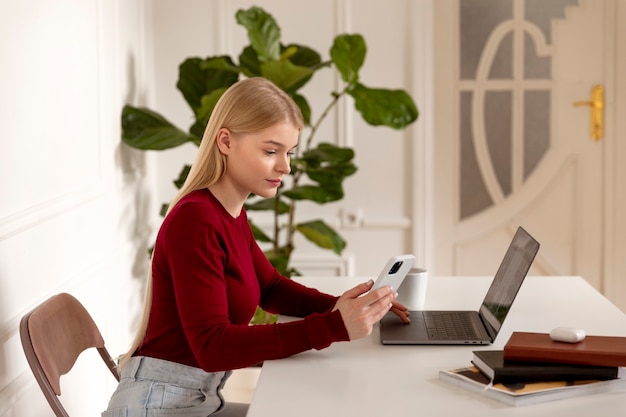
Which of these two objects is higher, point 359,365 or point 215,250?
point 215,250

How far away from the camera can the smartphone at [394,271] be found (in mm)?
1892

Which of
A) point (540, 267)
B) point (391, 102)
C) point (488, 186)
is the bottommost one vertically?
point (540, 267)

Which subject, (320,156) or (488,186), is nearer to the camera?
(320,156)

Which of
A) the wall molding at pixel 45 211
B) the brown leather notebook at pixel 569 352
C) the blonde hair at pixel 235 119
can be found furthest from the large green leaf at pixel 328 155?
the brown leather notebook at pixel 569 352

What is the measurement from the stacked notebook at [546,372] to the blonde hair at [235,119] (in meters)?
0.64

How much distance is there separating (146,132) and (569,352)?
93.1 inches

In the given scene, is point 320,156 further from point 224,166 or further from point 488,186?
point 224,166

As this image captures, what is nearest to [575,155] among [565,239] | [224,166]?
[565,239]

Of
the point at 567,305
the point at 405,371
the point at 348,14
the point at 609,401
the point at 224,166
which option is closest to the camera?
the point at 609,401

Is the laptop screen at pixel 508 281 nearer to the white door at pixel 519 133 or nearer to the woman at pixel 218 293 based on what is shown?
the woman at pixel 218 293

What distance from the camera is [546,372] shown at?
1648 mm

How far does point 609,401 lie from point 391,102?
2236 mm

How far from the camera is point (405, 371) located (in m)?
1.78

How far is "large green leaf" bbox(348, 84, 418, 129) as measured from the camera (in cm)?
367
